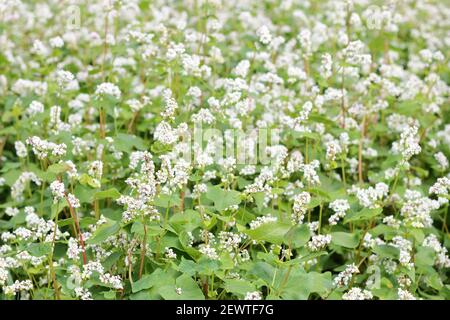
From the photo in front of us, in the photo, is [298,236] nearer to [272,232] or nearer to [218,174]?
[272,232]

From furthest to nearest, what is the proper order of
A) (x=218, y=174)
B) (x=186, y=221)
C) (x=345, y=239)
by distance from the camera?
1. (x=218, y=174)
2. (x=345, y=239)
3. (x=186, y=221)

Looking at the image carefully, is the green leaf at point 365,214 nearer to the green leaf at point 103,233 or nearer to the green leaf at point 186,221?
the green leaf at point 186,221

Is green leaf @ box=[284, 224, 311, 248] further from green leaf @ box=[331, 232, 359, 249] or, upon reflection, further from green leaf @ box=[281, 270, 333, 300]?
green leaf @ box=[331, 232, 359, 249]

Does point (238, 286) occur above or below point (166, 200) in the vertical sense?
below

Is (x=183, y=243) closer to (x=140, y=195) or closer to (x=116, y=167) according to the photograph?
(x=140, y=195)

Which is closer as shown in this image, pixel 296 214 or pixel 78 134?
pixel 296 214

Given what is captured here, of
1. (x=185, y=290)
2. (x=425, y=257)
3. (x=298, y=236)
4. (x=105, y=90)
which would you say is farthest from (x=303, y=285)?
(x=105, y=90)
